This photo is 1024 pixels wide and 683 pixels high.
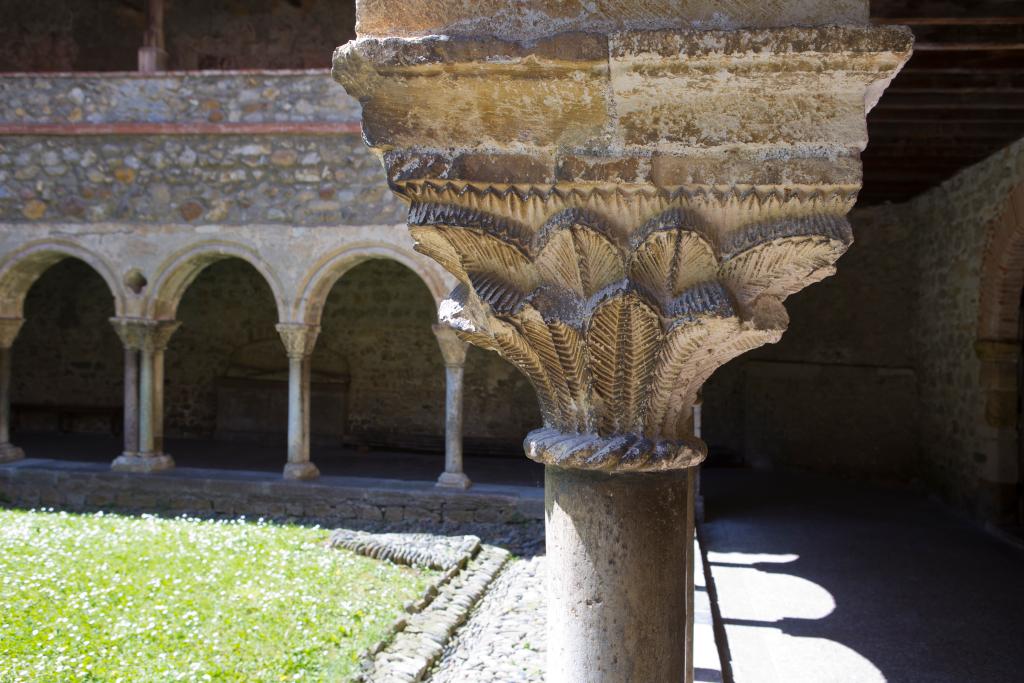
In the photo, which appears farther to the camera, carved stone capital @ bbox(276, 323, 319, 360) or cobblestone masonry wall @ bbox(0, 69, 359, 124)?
carved stone capital @ bbox(276, 323, 319, 360)

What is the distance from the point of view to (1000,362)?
7164mm

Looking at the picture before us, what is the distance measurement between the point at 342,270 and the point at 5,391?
12.7ft

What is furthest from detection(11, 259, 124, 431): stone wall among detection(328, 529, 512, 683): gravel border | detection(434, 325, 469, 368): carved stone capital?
detection(328, 529, 512, 683): gravel border

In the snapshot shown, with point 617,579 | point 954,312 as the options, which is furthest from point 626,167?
point 954,312

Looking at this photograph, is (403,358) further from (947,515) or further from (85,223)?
(947,515)

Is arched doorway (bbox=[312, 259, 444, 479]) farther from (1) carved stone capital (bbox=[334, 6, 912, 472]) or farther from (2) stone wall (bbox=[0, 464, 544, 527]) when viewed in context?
(1) carved stone capital (bbox=[334, 6, 912, 472])

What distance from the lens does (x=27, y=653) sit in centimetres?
422

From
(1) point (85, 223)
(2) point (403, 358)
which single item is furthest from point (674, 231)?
(2) point (403, 358)

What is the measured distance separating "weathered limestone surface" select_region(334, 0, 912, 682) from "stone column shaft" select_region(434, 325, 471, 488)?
21.2 ft

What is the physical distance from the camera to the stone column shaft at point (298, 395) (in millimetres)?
8547

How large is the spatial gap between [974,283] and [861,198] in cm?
224

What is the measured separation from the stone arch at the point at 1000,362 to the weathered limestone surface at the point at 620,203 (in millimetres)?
6274

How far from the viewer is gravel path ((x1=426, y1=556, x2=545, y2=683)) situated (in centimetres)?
440

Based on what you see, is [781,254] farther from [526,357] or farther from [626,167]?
[526,357]
